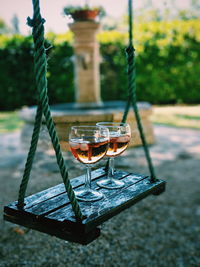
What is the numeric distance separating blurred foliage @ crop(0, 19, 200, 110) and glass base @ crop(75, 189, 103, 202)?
10771 millimetres

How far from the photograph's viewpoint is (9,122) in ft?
36.6

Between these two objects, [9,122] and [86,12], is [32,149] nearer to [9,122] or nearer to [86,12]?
[86,12]

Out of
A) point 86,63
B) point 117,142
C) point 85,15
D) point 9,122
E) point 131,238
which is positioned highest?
point 85,15

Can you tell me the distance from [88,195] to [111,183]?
0.72ft

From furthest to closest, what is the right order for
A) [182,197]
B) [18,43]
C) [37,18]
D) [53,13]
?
[18,43], [182,197], [53,13], [37,18]

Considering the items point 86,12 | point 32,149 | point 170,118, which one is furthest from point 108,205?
point 170,118

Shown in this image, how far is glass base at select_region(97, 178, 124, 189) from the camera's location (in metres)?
1.62

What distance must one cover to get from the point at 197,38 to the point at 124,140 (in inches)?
529

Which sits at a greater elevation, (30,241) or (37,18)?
(37,18)

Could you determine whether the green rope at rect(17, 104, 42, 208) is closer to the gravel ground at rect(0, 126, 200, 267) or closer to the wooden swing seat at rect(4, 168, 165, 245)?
the wooden swing seat at rect(4, 168, 165, 245)

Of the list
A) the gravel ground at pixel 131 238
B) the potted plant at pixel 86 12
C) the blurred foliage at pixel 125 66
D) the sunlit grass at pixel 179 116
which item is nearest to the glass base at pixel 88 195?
the gravel ground at pixel 131 238

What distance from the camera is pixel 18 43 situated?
12188 millimetres

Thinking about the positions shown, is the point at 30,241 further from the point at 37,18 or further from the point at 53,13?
the point at 37,18

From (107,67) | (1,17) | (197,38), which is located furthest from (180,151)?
(1,17)
